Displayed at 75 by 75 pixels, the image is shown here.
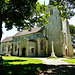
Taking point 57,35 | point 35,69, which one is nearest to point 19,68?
point 35,69

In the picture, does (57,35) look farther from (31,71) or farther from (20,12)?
(31,71)

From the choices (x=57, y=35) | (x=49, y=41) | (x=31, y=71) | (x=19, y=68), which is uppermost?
(x=57, y=35)

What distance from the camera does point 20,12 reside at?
1526 centimetres

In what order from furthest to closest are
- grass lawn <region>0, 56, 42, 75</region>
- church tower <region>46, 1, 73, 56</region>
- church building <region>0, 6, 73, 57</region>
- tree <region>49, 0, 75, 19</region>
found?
church building <region>0, 6, 73, 57</region> < church tower <region>46, 1, 73, 56</region> < tree <region>49, 0, 75, 19</region> < grass lawn <region>0, 56, 42, 75</region>

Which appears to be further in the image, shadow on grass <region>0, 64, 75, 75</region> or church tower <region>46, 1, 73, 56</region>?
church tower <region>46, 1, 73, 56</region>

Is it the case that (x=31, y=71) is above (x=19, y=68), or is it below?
above

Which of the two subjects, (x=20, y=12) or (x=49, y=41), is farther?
(x=49, y=41)

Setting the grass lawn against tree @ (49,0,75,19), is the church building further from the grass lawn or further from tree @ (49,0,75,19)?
the grass lawn

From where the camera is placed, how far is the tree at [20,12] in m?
13.2

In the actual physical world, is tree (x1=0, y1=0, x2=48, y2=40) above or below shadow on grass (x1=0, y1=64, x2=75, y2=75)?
above

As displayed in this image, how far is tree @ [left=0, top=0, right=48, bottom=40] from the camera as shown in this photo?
13.2m

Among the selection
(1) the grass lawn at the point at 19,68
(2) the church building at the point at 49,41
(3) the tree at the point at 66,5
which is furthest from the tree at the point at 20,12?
(2) the church building at the point at 49,41

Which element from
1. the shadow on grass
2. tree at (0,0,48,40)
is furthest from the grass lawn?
tree at (0,0,48,40)

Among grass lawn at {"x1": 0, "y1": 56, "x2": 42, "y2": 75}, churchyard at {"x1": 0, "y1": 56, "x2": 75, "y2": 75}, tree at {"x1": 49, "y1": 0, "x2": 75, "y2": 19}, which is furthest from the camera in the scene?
tree at {"x1": 49, "y1": 0, "x2": 75, "y2": 19}
